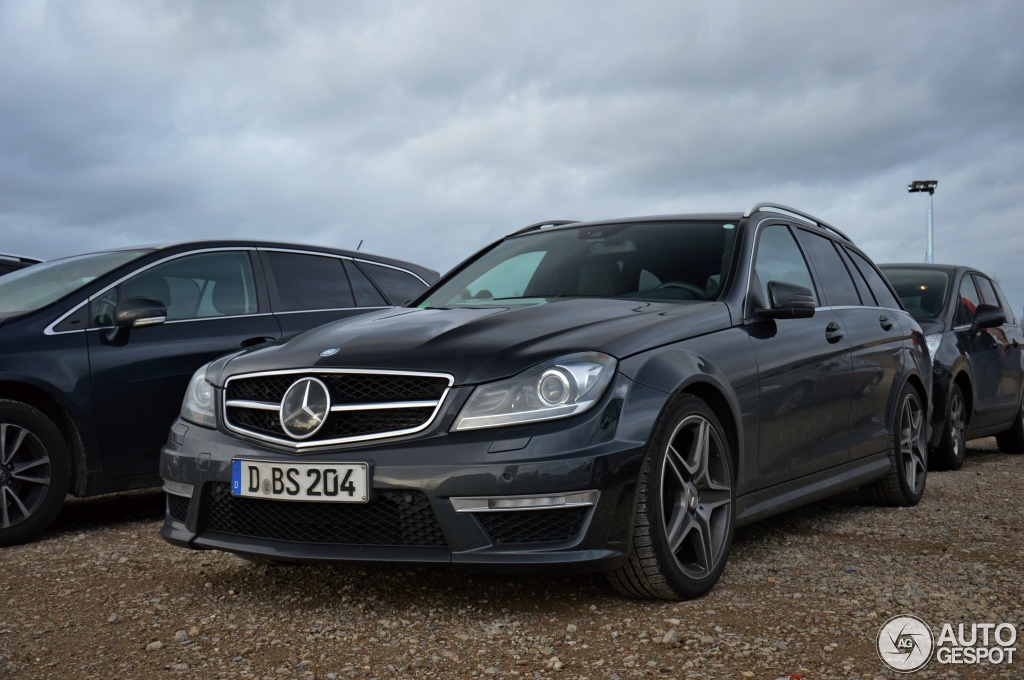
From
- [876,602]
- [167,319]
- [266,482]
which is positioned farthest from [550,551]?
[167,319]

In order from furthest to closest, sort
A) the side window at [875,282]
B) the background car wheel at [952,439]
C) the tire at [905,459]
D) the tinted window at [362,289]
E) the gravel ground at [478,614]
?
the background car wheel at [952,439] < the tinted window at [362,289] < the side window at [875,282] < the tire at [905,459] < the gravel ground at [478,614]

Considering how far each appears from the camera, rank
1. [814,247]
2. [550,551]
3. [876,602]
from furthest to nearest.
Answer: [814,247] → [876,602] → [550,551]

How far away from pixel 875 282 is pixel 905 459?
3.63 feet

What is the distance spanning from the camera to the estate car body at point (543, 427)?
360cm

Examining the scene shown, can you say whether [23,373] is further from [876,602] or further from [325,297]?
[876,602]

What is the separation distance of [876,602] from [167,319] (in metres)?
→ 4.04

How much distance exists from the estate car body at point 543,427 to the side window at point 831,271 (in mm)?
720

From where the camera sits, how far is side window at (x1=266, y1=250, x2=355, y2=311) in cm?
679

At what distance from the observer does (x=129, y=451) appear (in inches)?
227

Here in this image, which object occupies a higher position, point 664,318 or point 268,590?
point 664,318

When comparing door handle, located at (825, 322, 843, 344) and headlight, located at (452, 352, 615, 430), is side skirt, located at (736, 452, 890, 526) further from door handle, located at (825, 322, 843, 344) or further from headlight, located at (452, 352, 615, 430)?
headlight, located at (452, 352, 615, 430)

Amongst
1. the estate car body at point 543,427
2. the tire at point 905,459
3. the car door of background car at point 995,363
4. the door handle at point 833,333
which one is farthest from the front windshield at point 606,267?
the car door of background car at point 995,363

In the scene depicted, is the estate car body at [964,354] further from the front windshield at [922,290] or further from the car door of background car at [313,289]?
the car door of background car at [313,289]

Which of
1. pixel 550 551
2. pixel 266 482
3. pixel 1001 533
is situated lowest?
pixel 1001 533
